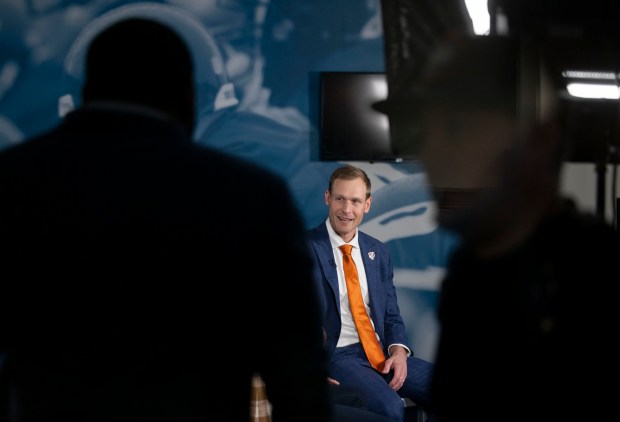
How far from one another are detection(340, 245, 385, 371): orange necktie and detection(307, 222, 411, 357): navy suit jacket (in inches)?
2.1

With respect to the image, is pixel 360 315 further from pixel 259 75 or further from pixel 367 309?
pixel 259 75

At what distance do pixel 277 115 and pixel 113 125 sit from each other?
3023mm

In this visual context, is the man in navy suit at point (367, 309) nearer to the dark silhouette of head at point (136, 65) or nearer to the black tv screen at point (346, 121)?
the black tv screen at point (346, 121)

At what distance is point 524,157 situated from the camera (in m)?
0.83

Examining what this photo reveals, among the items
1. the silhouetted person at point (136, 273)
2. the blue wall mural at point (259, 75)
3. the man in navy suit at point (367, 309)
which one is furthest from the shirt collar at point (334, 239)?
the silhouetted person at point (136, 273)

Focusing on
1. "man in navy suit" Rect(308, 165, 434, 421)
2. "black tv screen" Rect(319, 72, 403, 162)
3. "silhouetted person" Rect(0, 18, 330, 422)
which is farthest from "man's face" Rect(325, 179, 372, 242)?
"silhouetted person" Rect(0, 18, 330, 422)

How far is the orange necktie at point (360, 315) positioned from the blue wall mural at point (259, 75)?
781 millimetres

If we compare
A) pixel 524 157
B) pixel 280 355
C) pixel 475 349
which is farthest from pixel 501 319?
pixel 280 355

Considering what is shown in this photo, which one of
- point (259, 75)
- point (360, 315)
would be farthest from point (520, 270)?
point (259, 75)

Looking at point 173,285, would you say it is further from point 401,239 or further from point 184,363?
point 401,239

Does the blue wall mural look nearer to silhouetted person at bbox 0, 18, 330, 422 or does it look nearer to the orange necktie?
the orange necktie

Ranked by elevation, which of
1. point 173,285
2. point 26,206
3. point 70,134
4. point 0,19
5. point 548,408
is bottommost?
point 548,408

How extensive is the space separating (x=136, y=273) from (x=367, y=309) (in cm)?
237

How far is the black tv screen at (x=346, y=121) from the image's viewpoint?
13.1ft
